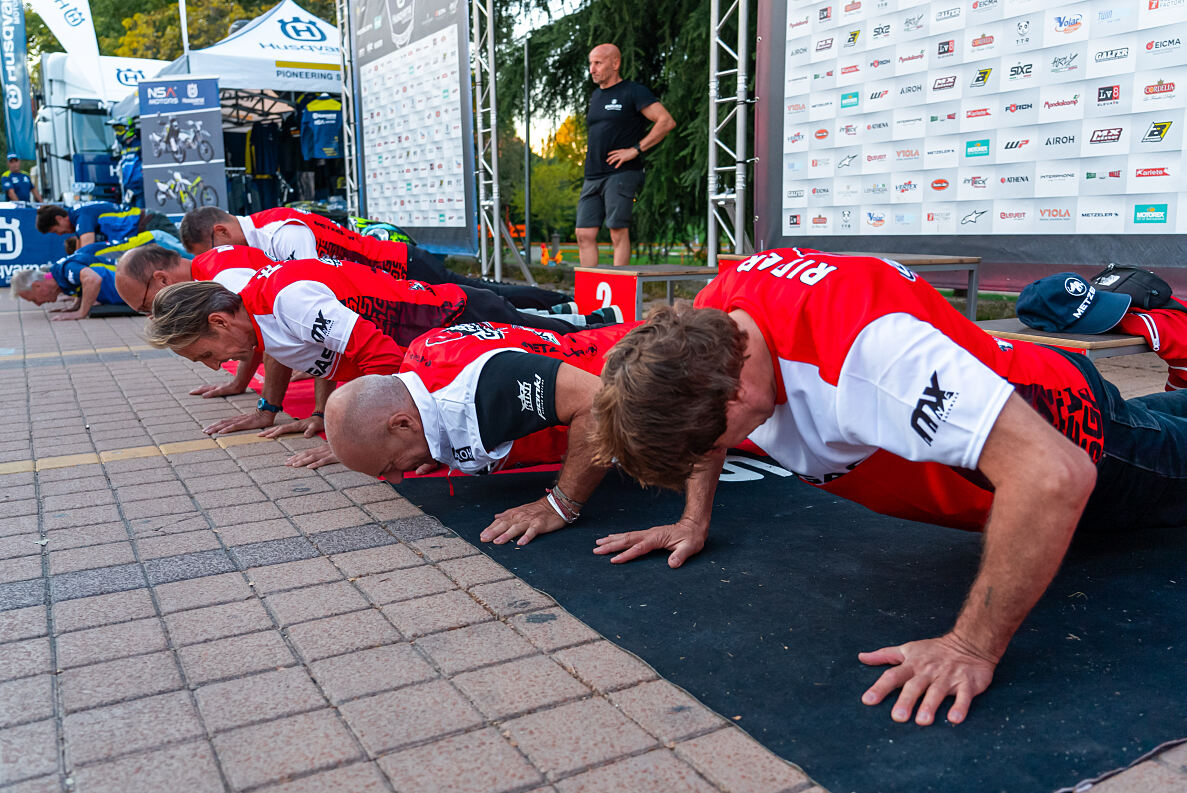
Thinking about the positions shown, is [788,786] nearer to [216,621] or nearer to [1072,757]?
[1072,757]

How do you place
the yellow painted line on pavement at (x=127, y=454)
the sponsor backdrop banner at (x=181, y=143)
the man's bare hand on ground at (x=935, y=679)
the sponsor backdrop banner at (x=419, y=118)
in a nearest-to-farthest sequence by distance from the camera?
the man's bare hand on ground at (x=935, y=679) < the yellow painted line on pavement at (x=127, y=454) < the sponsor backdrop banner at (x=419, y=118) < the sponsor backdrop banner at (x=181, y=143)

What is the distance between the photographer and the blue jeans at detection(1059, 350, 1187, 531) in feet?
6.72

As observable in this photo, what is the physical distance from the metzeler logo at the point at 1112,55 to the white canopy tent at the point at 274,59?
10600mm

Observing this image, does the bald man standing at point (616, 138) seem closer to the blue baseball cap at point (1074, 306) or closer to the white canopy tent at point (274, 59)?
the blue baseball cap at point (1074, 306)

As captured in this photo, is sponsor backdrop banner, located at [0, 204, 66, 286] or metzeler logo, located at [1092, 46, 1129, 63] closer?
metzeler logo, located at [1092, 46, 1129, 63]

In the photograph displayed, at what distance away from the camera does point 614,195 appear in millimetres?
6996

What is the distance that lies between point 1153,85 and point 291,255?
15.1 feet

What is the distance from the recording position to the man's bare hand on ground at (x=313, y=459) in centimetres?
365

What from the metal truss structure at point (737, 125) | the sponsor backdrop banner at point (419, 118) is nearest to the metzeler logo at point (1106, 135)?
the metal truss structure at point (737, 125)

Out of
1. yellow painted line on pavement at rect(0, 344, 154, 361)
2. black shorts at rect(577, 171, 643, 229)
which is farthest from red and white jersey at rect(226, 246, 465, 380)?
yellow painted line on pavement at rect(0, 344, 154, 361)

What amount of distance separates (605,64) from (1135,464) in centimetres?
561

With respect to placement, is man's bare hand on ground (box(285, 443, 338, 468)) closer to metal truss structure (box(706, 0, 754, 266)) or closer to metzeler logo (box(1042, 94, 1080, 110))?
metal truss structure (box(706, 0, 754, 266))

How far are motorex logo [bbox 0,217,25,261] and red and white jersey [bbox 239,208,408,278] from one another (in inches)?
361

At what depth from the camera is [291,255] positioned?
5.24 metres
